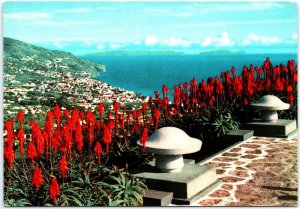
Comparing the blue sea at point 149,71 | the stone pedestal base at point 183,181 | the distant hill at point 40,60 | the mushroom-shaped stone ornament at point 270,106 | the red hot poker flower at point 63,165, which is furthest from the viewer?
the mushroom-shaped stone ornament at point 270,106

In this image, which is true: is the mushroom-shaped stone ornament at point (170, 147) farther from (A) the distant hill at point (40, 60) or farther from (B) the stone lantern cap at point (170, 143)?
(A) the distant hill at point (40, 60)

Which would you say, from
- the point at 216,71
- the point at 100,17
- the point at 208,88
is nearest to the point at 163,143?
the point at 100,17

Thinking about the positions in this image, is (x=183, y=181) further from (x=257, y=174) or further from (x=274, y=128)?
(x=274, y=128)

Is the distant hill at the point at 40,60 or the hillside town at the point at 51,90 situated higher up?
the distant hill at the point at 40,60

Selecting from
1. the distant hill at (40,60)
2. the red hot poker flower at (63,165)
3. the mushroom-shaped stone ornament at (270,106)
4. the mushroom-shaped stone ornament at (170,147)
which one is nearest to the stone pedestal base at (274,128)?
the mushroom-shaped stone ornament at (270,106)

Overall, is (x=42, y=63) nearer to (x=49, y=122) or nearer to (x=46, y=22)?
(x=46, y=22)

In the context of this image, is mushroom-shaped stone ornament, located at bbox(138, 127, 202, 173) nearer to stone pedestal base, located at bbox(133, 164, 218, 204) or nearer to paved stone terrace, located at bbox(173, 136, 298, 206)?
stone pedestal base, located at bbox(133, 164, 218, 204)
